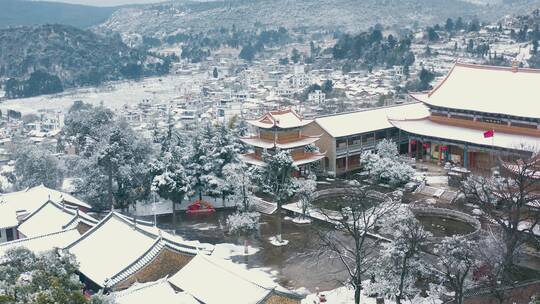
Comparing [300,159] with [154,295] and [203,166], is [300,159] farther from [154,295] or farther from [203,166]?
[154,295]

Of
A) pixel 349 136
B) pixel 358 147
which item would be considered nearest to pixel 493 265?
pixel 349 136

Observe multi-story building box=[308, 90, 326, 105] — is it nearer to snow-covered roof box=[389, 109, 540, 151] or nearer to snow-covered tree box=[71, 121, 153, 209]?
snow-covered roof box=[389, 109, 540, 151]

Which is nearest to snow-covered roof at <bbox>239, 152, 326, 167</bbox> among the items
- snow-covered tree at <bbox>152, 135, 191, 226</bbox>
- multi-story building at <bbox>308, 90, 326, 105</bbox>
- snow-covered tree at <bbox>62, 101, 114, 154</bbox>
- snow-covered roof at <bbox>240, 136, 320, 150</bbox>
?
snow-covered roof at <bbox>240, 136, 320, 150</bbox>

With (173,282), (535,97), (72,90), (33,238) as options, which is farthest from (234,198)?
(72,90)

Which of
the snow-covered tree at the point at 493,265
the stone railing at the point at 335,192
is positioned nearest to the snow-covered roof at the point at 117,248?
the snow-covered tree at the point at 493,265

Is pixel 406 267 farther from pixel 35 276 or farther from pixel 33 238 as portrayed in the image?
pixel 33 238

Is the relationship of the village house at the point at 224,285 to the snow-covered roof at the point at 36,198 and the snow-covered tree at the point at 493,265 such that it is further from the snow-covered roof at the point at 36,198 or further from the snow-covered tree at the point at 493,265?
the snow-covered roof at the point at 36,198

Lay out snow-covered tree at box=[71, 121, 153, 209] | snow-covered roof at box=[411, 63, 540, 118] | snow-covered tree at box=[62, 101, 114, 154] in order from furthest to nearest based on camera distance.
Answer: snow-covered tree at box=[62, 101, 114, 154], snow-covered roof at box=[411, 63, 540, 118], snow-covered tree at box=[71, 121, 153, 209]
